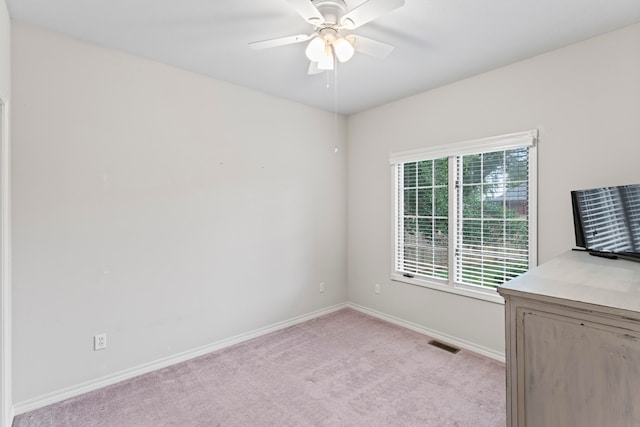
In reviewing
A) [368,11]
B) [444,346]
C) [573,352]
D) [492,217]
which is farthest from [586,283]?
[444,346]

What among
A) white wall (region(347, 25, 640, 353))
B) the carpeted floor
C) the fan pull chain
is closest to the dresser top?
white wall (region(347, 25, 640, 353))

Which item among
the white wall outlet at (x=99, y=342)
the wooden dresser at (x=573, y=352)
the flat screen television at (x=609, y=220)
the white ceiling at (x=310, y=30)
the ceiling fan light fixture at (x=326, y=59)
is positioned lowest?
the white wall outlet at (x=99, y=342)

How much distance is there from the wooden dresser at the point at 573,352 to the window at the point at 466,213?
1562 millimetres

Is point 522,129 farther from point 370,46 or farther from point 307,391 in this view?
point 307,391

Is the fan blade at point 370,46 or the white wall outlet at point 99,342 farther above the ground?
the fan blade at point 370,46

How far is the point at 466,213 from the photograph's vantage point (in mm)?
3168

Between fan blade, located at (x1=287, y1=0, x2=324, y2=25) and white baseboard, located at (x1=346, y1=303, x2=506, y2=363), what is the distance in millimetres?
2941

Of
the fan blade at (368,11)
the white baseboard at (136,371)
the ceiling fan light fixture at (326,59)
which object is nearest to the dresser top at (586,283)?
the fan blade at (368,11)

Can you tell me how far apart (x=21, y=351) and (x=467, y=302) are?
3.61 m

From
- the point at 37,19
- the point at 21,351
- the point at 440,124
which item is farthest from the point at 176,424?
the point at 440,124

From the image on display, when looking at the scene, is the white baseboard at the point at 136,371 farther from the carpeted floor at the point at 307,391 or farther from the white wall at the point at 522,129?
the white wall at the point at 522,129

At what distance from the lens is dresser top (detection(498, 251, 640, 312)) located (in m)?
1.10

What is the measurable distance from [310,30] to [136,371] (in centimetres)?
301

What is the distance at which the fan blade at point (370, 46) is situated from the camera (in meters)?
1.99
